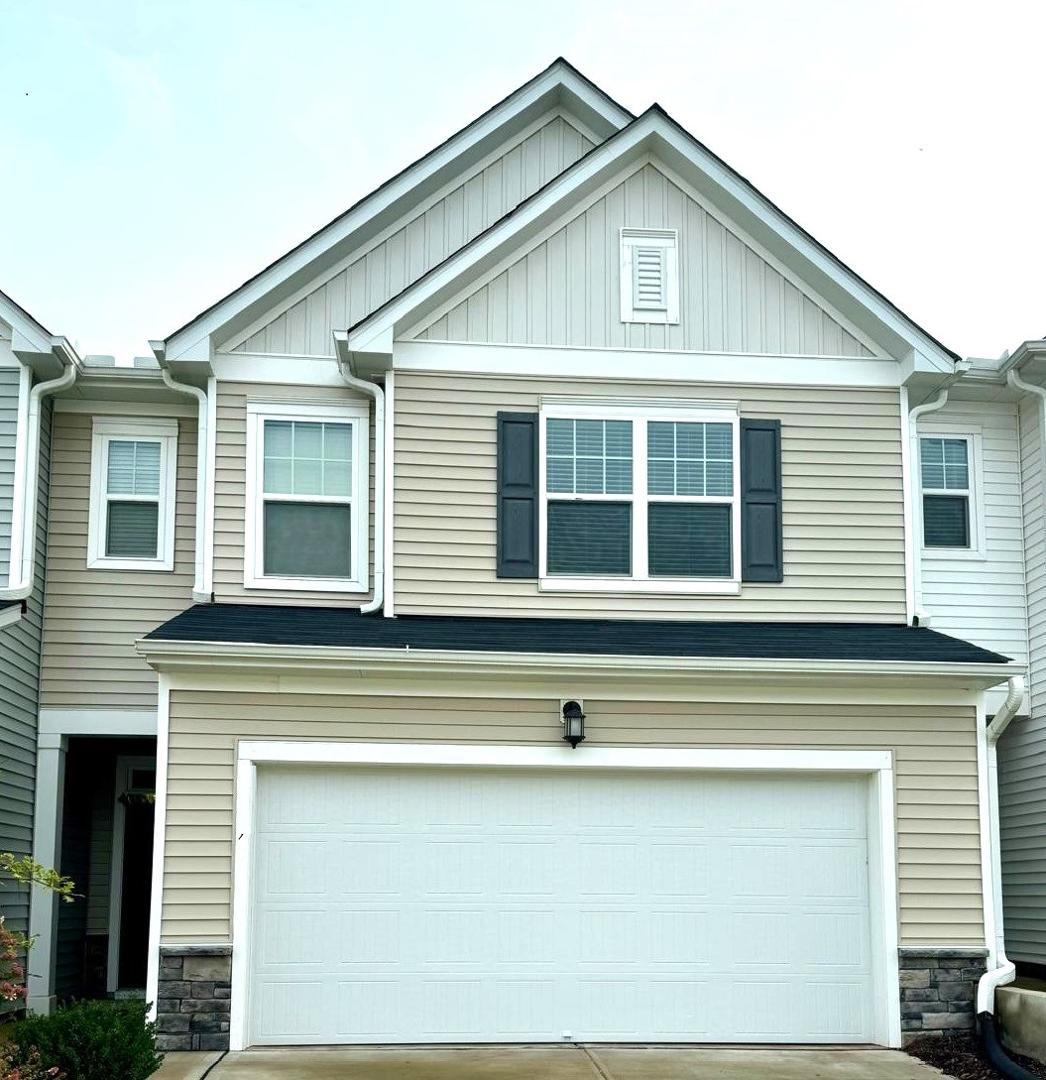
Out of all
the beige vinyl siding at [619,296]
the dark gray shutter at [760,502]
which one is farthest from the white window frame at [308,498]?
the dark gray shutter at [760,502]

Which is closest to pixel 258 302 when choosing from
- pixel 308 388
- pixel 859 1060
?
pixel 308 388

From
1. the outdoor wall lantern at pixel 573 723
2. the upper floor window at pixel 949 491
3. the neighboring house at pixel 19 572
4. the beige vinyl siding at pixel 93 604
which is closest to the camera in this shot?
the outdoor wall lantern at pixel 573 723

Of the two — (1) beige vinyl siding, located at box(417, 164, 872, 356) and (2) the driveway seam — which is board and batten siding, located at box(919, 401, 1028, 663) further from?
(2) the driveway seam

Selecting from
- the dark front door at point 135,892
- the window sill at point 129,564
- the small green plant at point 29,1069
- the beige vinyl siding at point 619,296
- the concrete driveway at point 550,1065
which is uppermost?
the beige vinyl siding at point 619,296

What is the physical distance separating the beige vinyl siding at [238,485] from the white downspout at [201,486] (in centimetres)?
9

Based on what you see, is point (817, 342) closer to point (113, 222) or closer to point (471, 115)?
point (471, 115)

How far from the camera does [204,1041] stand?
10.6 metres

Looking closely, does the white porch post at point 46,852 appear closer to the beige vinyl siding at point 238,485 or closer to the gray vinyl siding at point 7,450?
the gray vinyl siding at point 7,450

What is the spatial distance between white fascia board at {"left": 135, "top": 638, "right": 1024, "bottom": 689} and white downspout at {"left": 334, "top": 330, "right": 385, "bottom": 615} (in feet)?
4.57

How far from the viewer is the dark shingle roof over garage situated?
11344mm

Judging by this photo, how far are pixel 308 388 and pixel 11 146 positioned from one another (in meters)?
16.3

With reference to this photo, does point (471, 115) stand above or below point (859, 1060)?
above

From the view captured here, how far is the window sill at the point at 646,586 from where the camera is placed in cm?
1252

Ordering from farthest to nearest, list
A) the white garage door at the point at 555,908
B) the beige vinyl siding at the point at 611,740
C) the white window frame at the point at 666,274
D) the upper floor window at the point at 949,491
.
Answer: the upper floor window at the point at 949,491, the white window frame at the point at 666,274, the white garage door at the point at 555,908, the beige vinyl siding at the point at 611,740
